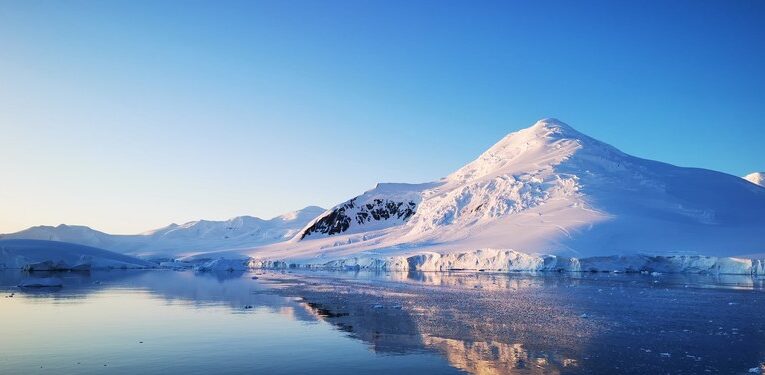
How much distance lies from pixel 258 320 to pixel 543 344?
1034 cm

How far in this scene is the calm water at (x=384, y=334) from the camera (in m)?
12.6

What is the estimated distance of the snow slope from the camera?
5894 cm

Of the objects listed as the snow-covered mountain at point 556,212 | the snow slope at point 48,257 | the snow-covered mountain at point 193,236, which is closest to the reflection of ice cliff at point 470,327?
the snow-covered mountain at point 556,212

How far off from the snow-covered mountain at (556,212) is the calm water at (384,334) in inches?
1203

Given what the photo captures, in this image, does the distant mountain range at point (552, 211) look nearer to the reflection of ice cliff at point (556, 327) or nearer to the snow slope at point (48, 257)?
the snow slope at point (48, 257)

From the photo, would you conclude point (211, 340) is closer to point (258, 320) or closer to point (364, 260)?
point (258, 320)

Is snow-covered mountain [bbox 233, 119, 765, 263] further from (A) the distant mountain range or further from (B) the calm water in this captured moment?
(B) the calm water

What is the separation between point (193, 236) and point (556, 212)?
131 m

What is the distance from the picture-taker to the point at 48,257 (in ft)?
197

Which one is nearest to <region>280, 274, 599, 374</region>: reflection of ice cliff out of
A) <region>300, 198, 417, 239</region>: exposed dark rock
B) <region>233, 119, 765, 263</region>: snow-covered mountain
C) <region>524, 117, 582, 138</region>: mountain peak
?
<region>233, 119, 765, 263</region>: snow-covered mountain

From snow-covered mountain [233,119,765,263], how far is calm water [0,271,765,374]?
30551mm

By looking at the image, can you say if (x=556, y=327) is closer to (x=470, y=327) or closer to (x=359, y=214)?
(x=470, y=327)

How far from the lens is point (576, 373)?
11844 millimetres

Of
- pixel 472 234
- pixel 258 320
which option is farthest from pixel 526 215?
pixel 258 320
